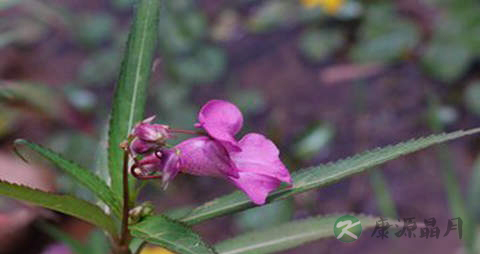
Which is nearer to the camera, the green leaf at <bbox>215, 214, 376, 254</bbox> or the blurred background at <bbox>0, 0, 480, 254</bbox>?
the green leaf at <bbox>215, 214, 376, 254</bbox>

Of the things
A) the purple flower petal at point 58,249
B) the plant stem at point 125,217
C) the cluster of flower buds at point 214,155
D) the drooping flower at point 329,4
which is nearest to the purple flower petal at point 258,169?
the cluster of flower buds at point 214,155

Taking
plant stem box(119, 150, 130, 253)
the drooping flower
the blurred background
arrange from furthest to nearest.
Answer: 1. the drooping flower
2. the blurred background
3. plant stem box(119, 150, 130, 253)

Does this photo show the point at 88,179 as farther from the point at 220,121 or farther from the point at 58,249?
the point at 58,249

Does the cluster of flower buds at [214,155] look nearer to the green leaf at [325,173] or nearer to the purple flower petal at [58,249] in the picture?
the green leaf at [325,173]


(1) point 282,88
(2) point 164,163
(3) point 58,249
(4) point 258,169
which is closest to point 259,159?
(4) point 258,169

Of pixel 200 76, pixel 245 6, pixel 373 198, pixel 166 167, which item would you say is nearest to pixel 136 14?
pixel 166 167

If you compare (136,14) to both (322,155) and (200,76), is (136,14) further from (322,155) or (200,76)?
(200,76)

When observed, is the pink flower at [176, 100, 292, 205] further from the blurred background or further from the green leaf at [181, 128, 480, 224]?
the blurred background

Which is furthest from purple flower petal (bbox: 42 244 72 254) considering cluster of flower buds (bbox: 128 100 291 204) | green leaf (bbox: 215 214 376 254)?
cluster of flower buds (bbox: 128 100 291 204)

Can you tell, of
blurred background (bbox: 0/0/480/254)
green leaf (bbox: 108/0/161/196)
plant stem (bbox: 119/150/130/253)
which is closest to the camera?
plant stem (bbox: 119/150/130/253)
